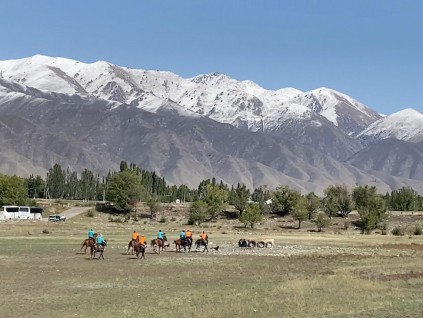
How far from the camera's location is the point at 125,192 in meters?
157

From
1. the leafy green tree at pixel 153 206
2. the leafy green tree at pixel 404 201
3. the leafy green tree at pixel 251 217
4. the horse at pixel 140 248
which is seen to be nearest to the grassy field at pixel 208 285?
the horse at pixel 140 248

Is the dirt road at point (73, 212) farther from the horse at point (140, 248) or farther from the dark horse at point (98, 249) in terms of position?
the horse at point (140, 248)

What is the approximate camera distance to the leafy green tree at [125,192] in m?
157

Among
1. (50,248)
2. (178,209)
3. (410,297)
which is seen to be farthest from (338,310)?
(178,209)

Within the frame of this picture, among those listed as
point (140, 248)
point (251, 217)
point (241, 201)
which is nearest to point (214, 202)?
point (241, 201)

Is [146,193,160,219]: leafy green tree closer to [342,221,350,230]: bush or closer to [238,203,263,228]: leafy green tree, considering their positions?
[238,203,263,228]: leafy green tree

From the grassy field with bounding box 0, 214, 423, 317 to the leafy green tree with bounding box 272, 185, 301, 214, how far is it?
96.4m

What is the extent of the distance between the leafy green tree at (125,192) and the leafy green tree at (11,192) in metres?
21.6

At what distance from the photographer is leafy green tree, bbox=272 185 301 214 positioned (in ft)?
502

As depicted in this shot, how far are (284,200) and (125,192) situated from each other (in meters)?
38.4

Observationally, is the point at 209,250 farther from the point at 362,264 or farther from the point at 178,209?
the point at 178,209

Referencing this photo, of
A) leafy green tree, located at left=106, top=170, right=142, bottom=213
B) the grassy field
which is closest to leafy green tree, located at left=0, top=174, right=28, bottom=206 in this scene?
leafy green tree, located at left=106, top=170, right=142, bottom=213

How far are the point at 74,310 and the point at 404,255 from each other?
1539 inches

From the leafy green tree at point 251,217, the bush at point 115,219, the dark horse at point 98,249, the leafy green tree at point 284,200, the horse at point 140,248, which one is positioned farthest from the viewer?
the leafy green tree at point 284,200
